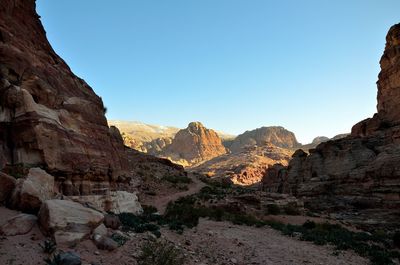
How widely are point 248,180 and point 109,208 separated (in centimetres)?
6392

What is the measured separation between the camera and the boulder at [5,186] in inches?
388

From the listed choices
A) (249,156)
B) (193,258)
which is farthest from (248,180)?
(193,258)

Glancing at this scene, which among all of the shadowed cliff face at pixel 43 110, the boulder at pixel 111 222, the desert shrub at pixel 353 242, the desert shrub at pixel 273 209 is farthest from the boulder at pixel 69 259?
the desert shrub at pixel 273 209

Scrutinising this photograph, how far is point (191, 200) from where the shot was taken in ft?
86.5

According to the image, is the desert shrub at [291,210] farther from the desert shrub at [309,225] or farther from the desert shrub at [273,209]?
the desert shrub at [309,225]

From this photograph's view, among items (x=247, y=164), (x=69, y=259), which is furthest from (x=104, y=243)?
(x=247, y=164)

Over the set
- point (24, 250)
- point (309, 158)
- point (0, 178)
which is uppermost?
point (309, 158)

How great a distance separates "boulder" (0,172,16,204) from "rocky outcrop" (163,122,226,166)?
11662 centimetres

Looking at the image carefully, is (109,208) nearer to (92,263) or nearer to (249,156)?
(92,263)

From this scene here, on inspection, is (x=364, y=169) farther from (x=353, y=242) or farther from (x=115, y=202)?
(x=115, y=202)

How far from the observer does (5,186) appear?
9992mm

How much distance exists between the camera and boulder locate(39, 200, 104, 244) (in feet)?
27.6

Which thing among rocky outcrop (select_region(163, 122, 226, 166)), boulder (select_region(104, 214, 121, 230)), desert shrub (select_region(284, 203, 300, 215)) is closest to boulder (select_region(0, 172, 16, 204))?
boulder (select_region(104, 214, 121, 230))

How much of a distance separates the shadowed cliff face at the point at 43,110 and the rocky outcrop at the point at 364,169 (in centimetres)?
2030
